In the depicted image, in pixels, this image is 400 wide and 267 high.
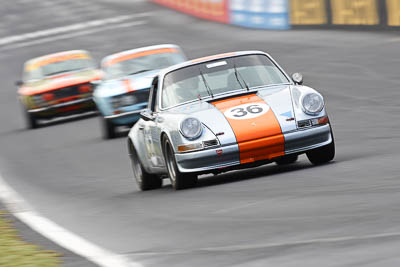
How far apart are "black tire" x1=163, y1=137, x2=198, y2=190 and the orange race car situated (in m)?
10.4

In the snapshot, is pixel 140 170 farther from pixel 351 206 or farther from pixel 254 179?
pixel 351 206

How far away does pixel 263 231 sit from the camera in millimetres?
6625

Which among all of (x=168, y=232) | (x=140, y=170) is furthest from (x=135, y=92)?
(x=168, y=232)

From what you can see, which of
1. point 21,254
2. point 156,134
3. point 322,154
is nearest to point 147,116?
point 156,134

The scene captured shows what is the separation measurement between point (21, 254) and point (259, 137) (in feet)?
10.3

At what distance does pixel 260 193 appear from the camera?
8.51 meters

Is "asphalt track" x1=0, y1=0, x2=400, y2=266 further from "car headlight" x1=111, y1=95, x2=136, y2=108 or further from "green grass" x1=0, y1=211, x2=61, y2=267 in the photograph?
"car headlight" x1=111, y1=95, x2=136, y2=108

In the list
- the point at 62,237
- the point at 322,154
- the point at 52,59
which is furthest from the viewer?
the point at 52,59

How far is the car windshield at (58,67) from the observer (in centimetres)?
2150

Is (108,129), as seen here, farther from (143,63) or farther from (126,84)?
(143,63)

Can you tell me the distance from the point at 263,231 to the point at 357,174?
238cm

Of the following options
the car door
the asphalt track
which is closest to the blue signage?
the asphalt track

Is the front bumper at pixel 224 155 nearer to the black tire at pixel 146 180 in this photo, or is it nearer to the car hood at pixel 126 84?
the black tire at pixel 146 180

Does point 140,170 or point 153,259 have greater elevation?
point 153,259
